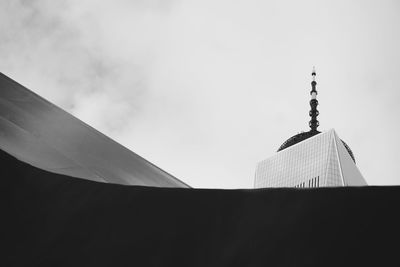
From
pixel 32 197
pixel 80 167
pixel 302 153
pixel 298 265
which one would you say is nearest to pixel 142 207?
pixel 32 197

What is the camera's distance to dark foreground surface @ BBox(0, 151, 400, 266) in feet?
3.25

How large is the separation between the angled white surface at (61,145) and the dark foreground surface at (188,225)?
17.8 inches

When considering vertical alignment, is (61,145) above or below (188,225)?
above

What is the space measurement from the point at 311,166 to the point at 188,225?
74.5 metres

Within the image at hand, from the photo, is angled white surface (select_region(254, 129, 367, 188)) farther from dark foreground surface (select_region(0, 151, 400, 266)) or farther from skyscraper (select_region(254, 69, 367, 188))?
dark foreground surface (select_region(0, 151, 400, 266))

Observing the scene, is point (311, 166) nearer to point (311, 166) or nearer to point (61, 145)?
point (311, 166)

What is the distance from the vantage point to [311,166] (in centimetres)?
7319

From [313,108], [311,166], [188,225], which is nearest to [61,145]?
[188,225]

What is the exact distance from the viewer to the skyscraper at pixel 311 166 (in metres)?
70.7

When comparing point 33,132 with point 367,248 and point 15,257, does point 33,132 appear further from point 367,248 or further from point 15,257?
point 367,248

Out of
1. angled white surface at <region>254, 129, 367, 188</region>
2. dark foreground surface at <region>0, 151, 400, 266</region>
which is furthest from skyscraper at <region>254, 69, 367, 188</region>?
dark foreground surface at <region>0, 151, 400, 266</region>

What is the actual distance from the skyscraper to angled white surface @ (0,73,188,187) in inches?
2619

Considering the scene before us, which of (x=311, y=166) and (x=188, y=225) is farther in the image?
(x=311, y=166)

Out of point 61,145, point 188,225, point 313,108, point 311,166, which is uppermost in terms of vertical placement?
point 313,108
